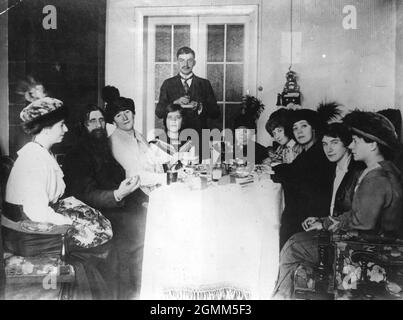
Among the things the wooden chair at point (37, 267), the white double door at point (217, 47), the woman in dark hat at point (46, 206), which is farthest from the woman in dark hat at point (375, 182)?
the wooden chair at point (37, 267)

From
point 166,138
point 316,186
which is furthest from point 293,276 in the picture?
point 166,138

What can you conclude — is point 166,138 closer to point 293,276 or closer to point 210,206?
point 210,206

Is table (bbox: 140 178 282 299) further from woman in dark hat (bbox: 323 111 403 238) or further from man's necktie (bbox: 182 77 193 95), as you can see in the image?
man's necktie (bbox: 182 77 193 95)

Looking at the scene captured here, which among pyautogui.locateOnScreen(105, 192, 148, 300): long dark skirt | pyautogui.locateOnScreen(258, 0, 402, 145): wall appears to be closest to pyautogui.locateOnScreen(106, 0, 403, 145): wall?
pyautogui.locateOnScreen(258, 0, 402, 145): wall

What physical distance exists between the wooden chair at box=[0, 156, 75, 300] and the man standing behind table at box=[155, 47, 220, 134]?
122 cm

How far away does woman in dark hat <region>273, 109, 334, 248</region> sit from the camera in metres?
3.30

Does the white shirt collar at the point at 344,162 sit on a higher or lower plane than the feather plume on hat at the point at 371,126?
lower

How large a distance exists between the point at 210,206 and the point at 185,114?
2.35ft

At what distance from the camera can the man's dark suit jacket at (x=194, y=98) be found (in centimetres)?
336

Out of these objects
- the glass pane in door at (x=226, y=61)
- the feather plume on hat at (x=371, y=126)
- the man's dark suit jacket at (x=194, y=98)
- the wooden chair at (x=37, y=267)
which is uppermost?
the glass pane in door at (x=226, y=61)

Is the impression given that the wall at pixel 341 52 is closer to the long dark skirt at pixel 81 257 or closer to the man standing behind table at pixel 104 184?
the man standing behind table at pixel 104 184

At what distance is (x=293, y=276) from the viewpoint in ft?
10.9

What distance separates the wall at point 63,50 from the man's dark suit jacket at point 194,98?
0.48 meters

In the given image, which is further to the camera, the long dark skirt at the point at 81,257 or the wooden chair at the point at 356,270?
the long dark skirt at the point at 81,257
